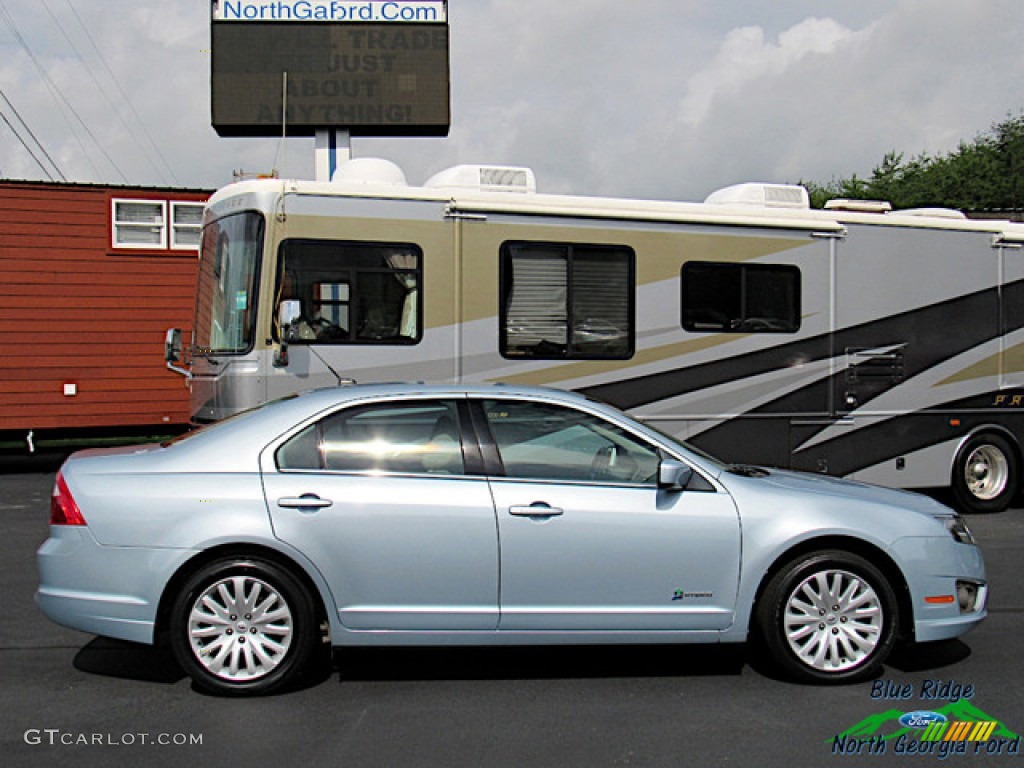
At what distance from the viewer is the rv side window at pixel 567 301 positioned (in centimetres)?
940

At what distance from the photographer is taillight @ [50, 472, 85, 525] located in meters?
5.03

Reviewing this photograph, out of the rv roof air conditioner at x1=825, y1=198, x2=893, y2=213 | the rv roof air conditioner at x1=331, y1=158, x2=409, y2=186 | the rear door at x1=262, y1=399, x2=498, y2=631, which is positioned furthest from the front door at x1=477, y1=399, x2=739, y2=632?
the rv roof air conditioner at x1=825, y1=198, x2=893, y2=213

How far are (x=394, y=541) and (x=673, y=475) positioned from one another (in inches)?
54.8

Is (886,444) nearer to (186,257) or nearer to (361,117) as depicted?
(186,257)

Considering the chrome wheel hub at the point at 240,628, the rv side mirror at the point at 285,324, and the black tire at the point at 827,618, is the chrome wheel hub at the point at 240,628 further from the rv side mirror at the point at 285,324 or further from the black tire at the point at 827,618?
the rv side mirror at the point at 285,324

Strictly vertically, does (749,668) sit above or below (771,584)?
below

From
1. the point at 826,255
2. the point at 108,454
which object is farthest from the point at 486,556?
the point at 826,255

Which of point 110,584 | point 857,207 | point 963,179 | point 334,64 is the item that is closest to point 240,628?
point 110,584

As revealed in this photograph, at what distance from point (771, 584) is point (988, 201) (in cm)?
4630

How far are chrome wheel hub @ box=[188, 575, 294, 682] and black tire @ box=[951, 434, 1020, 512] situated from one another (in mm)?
8282

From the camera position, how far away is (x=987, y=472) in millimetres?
11234

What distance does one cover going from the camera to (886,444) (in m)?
10.6

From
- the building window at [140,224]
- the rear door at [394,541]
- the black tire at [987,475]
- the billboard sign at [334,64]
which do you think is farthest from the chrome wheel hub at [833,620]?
the billboard sign at [334,64]

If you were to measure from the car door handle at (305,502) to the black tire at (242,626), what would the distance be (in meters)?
Result: 0.30
